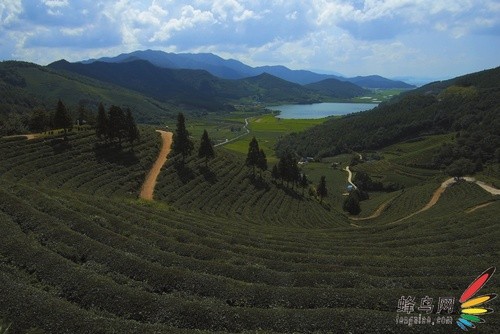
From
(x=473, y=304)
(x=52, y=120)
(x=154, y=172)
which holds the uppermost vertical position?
(x=52, y=120)

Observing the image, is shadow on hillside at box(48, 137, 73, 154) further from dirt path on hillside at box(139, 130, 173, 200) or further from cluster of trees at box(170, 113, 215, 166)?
cluster of trees at box(170, 113, 215, 166)

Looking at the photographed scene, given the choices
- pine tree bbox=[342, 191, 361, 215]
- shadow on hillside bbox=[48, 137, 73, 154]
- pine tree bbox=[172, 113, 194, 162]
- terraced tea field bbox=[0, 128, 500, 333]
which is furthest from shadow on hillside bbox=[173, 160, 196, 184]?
pine tree bbox=[342, 191, 361, 215]

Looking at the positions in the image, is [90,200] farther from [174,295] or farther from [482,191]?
[482,191]

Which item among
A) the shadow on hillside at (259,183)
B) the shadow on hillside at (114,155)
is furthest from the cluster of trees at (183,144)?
the shadow on hillside at (259,183)

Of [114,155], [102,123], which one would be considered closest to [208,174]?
[114,155]

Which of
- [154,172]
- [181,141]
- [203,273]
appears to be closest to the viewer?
[203,273]

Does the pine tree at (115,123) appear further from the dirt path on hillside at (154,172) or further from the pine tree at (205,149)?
the pine tree at (205,149)

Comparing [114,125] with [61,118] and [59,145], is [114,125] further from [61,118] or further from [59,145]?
[59,145]
